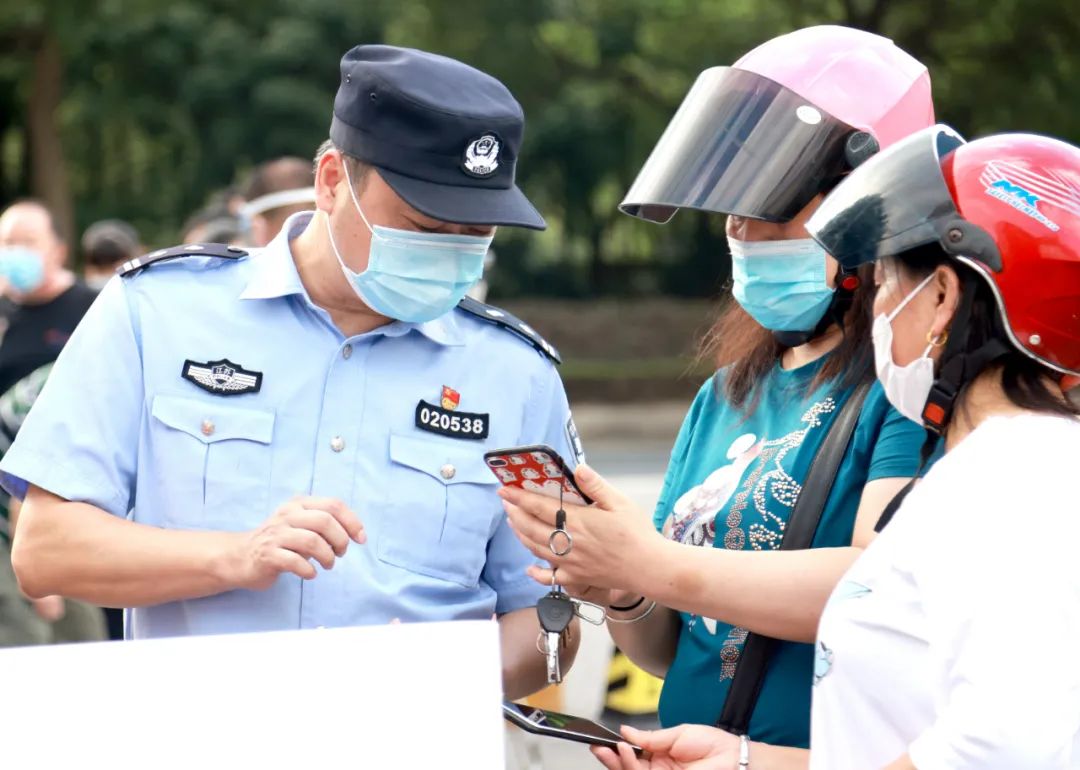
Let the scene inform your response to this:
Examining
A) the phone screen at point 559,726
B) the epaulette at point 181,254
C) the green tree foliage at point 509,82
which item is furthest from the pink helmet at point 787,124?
the green tree foliage at point 509,82

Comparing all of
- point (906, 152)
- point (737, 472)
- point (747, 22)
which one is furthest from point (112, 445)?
point (747, 22)

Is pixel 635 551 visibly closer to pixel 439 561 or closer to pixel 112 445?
pixel 439 561

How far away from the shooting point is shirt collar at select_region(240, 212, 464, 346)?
2533 millimetres

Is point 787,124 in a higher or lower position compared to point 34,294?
higher

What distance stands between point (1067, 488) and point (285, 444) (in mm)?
1295

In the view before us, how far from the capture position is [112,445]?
2398mm

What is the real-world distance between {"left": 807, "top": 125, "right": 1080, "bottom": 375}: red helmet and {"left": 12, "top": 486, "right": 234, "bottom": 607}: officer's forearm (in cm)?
113

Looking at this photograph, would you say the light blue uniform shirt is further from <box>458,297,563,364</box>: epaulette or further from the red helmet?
the red helmet

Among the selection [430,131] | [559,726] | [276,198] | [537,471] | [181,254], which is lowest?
[276,198]

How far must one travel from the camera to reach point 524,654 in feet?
8.41

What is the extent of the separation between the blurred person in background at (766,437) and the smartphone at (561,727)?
0.20 metres

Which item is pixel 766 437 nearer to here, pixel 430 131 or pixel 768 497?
pixel 768 497

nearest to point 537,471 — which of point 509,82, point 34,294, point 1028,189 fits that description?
point 1028,189

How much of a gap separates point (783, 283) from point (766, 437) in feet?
0.87
